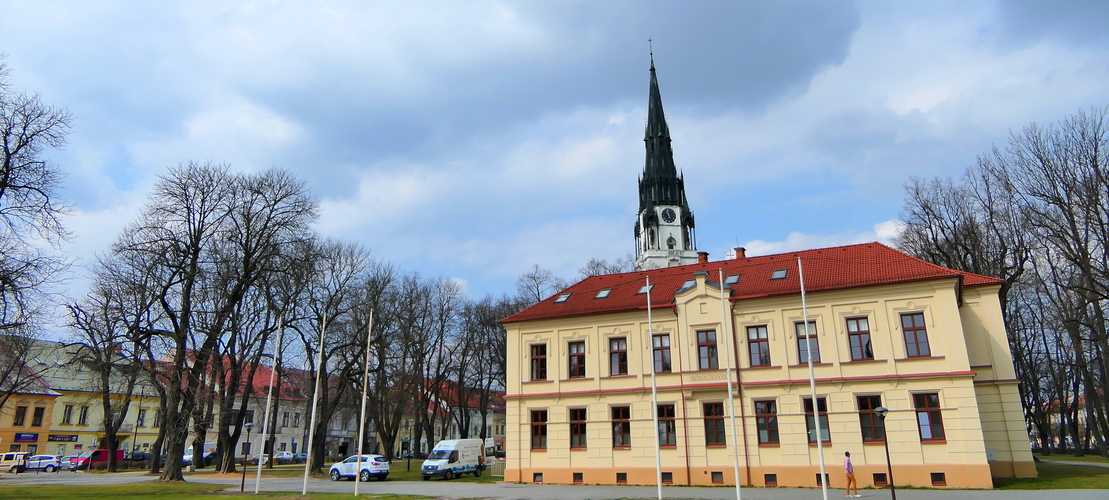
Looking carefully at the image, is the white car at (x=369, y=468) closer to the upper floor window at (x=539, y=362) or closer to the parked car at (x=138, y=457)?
the upper floor window at (x=539, y=362)

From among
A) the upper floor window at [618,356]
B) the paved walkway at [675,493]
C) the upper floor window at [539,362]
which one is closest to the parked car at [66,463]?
the paved walkway at [675,493]

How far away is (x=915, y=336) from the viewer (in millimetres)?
25688

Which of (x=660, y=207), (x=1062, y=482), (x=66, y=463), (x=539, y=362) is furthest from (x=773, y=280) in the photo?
(x=660, y=207)

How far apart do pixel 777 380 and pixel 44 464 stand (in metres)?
53.8

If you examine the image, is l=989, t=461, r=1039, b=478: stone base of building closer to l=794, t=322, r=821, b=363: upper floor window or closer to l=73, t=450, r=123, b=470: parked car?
l=794, t=322, r=821, b=363: upper floor window

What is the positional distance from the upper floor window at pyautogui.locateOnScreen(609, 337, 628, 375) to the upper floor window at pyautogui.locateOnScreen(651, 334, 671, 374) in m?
1.44

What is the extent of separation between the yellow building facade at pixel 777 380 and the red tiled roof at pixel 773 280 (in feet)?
0.38

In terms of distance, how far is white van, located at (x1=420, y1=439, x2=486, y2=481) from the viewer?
3519 centimetres

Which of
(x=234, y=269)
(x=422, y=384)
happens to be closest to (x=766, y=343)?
(x=234, y=269)

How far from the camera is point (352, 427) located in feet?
270

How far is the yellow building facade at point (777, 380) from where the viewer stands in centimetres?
2481

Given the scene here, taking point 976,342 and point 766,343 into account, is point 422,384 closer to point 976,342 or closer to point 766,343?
point 766,343

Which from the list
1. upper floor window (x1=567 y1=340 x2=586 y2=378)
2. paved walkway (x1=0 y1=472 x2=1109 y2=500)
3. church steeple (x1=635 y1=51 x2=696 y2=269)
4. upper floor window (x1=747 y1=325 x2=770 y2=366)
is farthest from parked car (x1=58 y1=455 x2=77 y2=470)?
church steeple (x1=635 y1=51 x2=696 y2=269)

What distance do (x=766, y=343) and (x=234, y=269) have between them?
85.8 ft
